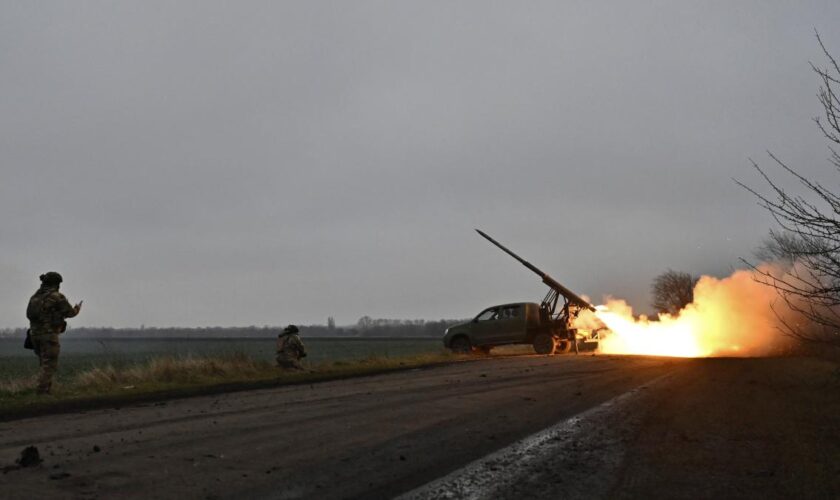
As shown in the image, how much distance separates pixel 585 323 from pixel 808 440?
2138 cm

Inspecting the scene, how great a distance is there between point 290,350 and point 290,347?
0.09m

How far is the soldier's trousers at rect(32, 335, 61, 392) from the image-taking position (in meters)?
12.8

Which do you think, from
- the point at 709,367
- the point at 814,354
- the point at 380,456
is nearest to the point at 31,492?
the point at 380,456

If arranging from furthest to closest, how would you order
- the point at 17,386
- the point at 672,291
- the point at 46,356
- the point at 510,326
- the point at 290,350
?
the point at 672,291, the point at 510,326, the point at 290,350, the point at 17,386, the point at 46,356

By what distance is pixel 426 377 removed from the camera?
51.4 ft

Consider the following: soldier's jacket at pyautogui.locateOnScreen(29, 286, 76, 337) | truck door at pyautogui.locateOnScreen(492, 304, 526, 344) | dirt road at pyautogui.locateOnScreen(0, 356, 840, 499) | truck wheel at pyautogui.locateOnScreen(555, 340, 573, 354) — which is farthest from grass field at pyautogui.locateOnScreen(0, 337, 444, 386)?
dirt road at pyautogui.locateOnScreen(0, 356, 840, 499)

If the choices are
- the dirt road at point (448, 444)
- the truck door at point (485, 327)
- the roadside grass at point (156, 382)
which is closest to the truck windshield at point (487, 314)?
the truck door at point (485, 327)

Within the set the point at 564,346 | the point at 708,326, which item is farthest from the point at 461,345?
the point at 708,326

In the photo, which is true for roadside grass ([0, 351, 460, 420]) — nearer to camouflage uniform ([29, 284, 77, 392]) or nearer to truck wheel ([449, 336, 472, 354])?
camouflage uniform ([29, 284, 77, 392])

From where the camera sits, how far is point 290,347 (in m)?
18.7

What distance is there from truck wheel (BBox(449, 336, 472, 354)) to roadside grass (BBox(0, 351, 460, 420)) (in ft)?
27.3

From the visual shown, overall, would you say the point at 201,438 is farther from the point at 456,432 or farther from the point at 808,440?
the point at 808,440

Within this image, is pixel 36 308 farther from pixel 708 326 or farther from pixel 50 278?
pixel 708 326

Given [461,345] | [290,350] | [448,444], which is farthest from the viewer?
[461,345]
